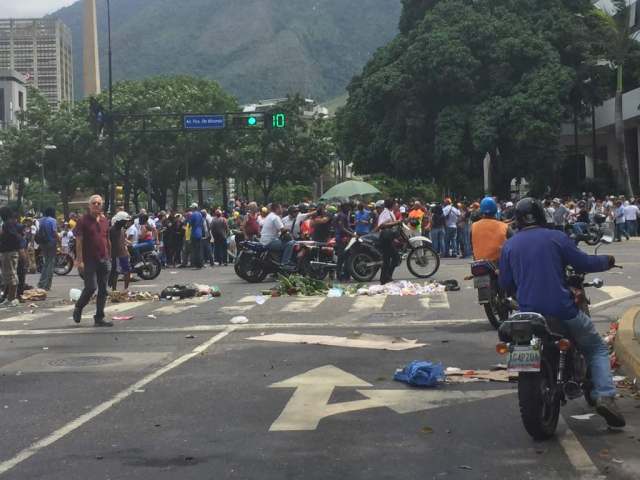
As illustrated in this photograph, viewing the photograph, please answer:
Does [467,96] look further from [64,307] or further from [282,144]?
[64,307]

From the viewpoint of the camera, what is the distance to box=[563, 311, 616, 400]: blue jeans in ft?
21.8

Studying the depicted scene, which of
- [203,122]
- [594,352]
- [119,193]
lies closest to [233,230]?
[203,122]

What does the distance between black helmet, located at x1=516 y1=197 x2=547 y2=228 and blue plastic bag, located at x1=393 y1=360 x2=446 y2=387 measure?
7.23 ft

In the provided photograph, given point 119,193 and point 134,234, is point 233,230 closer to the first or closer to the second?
point 134,234

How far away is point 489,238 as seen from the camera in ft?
39.8

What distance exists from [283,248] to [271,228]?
53 cm

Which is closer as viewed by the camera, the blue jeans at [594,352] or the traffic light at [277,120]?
the blue jeans at [594,352]

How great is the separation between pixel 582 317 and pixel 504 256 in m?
0.69

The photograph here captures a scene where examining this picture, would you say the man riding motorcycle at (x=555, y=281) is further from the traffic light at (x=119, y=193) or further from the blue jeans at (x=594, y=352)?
the traffic light at (x=119, y=193)

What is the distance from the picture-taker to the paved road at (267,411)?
593cm

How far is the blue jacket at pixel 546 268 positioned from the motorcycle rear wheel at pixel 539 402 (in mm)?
413

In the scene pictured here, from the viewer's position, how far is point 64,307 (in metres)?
17.4

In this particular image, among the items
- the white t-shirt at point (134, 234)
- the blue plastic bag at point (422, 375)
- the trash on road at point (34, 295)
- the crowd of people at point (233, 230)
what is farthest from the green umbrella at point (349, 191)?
the blue plastic bag at point (422, 375)

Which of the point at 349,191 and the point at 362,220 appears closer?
the point at 362,220
